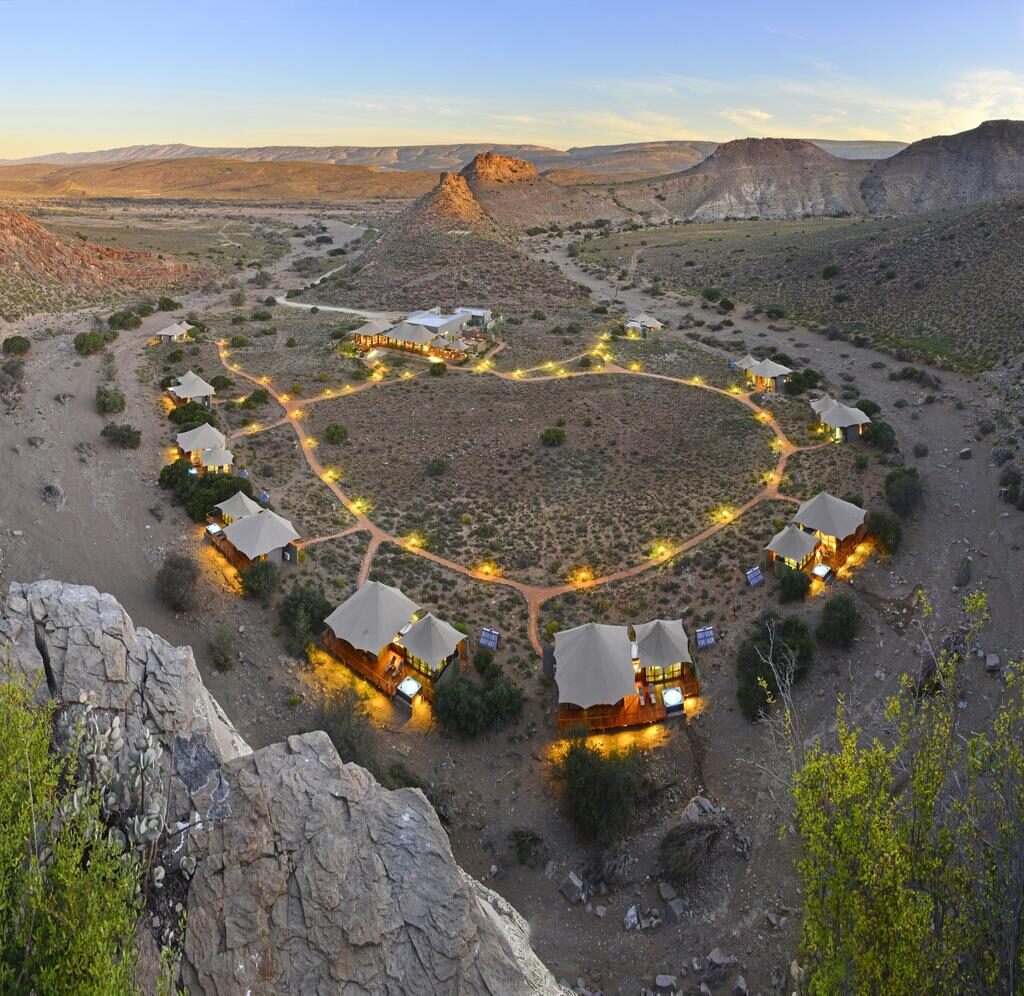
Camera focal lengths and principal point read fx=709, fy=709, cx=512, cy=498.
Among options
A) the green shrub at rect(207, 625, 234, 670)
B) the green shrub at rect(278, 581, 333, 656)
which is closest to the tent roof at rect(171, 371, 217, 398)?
the green shrub at rect(278, 581, 333, 656)

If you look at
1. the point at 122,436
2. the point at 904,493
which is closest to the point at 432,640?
the point at 904,493

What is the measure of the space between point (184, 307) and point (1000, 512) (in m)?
57.4

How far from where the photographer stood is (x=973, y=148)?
4643 inches

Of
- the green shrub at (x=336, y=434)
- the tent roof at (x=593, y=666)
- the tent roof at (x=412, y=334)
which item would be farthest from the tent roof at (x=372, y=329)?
the tent roof at (x=593, y=666)

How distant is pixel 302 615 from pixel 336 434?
1468 centimetres

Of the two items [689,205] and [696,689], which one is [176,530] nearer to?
[696,689]

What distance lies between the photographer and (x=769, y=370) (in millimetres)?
41031

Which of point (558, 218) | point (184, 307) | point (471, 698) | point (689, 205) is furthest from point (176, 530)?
point (689, 205)

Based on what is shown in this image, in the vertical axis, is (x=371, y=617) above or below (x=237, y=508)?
below

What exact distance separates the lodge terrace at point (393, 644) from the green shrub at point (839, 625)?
436 inches

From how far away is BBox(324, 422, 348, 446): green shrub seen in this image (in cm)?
3525

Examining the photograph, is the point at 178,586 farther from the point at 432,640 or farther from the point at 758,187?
the point at 758,187

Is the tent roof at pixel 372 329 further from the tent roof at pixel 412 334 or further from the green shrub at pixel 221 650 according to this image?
the green shrub at pixel 221 650

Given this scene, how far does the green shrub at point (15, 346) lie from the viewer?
133 ft
